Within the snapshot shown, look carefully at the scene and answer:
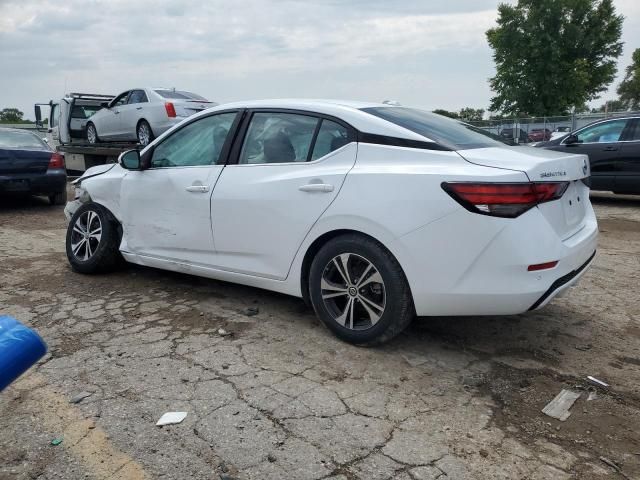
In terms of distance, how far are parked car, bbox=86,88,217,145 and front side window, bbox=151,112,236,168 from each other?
6690mm

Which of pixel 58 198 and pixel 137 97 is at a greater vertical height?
pixel 137 97

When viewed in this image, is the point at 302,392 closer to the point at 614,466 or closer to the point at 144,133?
the point at 614,466

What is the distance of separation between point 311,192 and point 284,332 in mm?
987

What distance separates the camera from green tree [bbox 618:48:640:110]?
5069 centimetres

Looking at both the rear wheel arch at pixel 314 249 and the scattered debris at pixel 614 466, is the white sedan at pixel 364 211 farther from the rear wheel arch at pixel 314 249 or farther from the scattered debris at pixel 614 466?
the scattered debris at pixel 614 466

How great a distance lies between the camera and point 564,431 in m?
2.66

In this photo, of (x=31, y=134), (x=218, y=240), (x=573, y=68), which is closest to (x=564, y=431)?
(x=218, y=240)

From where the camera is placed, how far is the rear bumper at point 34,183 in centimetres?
925

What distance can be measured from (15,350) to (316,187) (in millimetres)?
2400

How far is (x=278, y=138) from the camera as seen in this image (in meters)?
4.01

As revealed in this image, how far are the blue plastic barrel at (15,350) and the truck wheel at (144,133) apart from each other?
37.3 ft

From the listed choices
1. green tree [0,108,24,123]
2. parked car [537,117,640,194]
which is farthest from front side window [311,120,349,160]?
green tree [0,108,24,123]

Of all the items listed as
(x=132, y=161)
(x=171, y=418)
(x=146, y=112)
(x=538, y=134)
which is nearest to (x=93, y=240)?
(x=132, y=161)

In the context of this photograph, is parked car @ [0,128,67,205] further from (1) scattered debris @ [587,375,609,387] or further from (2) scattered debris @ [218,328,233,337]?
(1) scattered debris @ [587,375,609,387]
